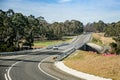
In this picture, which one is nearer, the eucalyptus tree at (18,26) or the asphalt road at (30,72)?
the asphalt road at (30,72)

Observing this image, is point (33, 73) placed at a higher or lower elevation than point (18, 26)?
lower

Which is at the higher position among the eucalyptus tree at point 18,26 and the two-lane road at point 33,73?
the eucalyptus tree at point 18,26

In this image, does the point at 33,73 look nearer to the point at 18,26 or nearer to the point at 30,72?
the point at 30,72

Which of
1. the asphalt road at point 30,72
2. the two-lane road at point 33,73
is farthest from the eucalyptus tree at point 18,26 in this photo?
the two-lane road at point 33,73

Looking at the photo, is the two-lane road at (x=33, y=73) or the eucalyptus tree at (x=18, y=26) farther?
the eucalyptus tree at (x=18, y=26)

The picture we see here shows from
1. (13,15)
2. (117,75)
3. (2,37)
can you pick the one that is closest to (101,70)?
(117,75)

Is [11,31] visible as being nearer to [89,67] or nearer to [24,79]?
[89,67]

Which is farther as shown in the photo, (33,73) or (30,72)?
(30,72)

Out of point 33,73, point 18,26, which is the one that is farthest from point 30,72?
point 18,26

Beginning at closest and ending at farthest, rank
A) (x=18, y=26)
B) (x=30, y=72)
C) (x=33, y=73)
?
(x=33, y=73)
(x=30, y=72)
(x=18, y=26)

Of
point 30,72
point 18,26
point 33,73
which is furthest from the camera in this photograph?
point 18,26

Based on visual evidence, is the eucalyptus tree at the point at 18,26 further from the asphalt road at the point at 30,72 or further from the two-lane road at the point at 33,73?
the two-lane road at the point at 33,73

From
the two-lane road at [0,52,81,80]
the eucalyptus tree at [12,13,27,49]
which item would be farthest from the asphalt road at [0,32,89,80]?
the eucalyptus tree at [12,13,27,49]

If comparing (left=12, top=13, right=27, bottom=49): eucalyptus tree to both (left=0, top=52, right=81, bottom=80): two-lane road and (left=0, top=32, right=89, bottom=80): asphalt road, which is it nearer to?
(left=0, top=32, right=89, bottom=80): asphalt road
